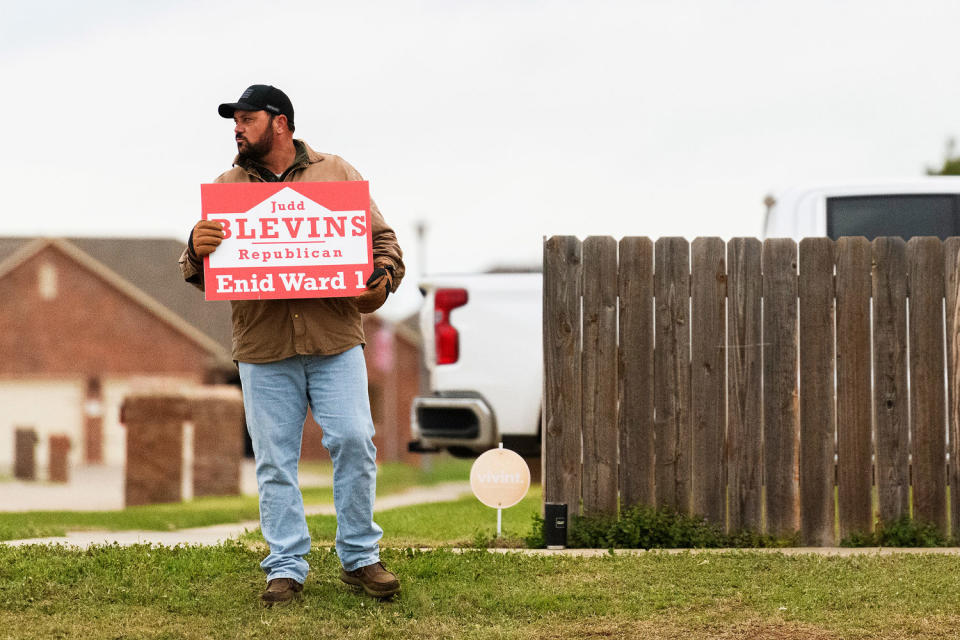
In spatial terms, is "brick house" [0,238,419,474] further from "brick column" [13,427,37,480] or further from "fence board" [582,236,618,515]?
"fence board" [582,236,618,515]

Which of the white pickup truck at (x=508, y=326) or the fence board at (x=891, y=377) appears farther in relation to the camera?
the white pickup truck at (x=508, y=326)

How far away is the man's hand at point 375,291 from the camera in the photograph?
435 centimetres

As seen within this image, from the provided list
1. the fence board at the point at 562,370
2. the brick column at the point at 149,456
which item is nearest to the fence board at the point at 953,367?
the fence board at the point at 562,370

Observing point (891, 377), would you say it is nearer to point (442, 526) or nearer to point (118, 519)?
point (442, 526)

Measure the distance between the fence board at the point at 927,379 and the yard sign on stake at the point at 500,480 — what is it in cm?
209

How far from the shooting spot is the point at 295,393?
4.45m

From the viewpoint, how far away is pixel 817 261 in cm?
589

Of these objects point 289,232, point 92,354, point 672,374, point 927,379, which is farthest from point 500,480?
point 92,354

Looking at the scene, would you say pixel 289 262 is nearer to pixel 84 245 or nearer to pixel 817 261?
pixel 817 261

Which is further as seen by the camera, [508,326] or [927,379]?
[508,326]

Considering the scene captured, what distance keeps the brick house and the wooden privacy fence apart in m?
28.1

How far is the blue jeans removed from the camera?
14.3 feet

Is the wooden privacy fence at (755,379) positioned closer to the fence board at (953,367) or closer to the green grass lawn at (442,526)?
the fence board at (953,367)

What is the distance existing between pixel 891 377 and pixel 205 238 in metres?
3.64
